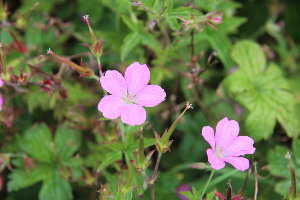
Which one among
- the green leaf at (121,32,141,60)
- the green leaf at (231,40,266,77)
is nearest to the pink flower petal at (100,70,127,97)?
the green leaf at (121,32,141,60)

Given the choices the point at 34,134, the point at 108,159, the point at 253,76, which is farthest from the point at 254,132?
the point at 34,134

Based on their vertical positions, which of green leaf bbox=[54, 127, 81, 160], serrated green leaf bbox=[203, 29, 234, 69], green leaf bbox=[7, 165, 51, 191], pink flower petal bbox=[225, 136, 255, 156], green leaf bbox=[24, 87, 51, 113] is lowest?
green leaf bbox=[7, 165, 51, 191]

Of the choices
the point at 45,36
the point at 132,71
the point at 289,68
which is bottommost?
the point at 289,68

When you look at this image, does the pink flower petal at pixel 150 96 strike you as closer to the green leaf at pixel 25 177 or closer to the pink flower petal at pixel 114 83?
the pink flower petal at pixel 114 83

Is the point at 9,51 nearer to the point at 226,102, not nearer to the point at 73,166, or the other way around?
the point at 73,166

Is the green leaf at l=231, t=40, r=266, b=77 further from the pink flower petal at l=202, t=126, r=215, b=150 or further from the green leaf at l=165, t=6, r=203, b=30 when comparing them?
the pink flower petal at l=202, t=126, r=215, b=150

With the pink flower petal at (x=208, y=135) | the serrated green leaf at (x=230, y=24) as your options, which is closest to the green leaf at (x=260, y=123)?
the serrated green leaf at (x=230, y=24)

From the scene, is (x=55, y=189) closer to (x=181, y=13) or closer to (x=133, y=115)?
(x=133, y=115)

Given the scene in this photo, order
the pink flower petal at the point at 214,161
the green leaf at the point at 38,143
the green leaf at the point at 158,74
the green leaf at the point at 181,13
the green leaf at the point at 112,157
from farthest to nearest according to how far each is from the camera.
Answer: the green leaf at the point at 158,74
the green leaf at the point at 38,143
the green leaf at the point at 181,13
the green leaf at the point at 112,157
the pink flower petal at the point at 214,161
